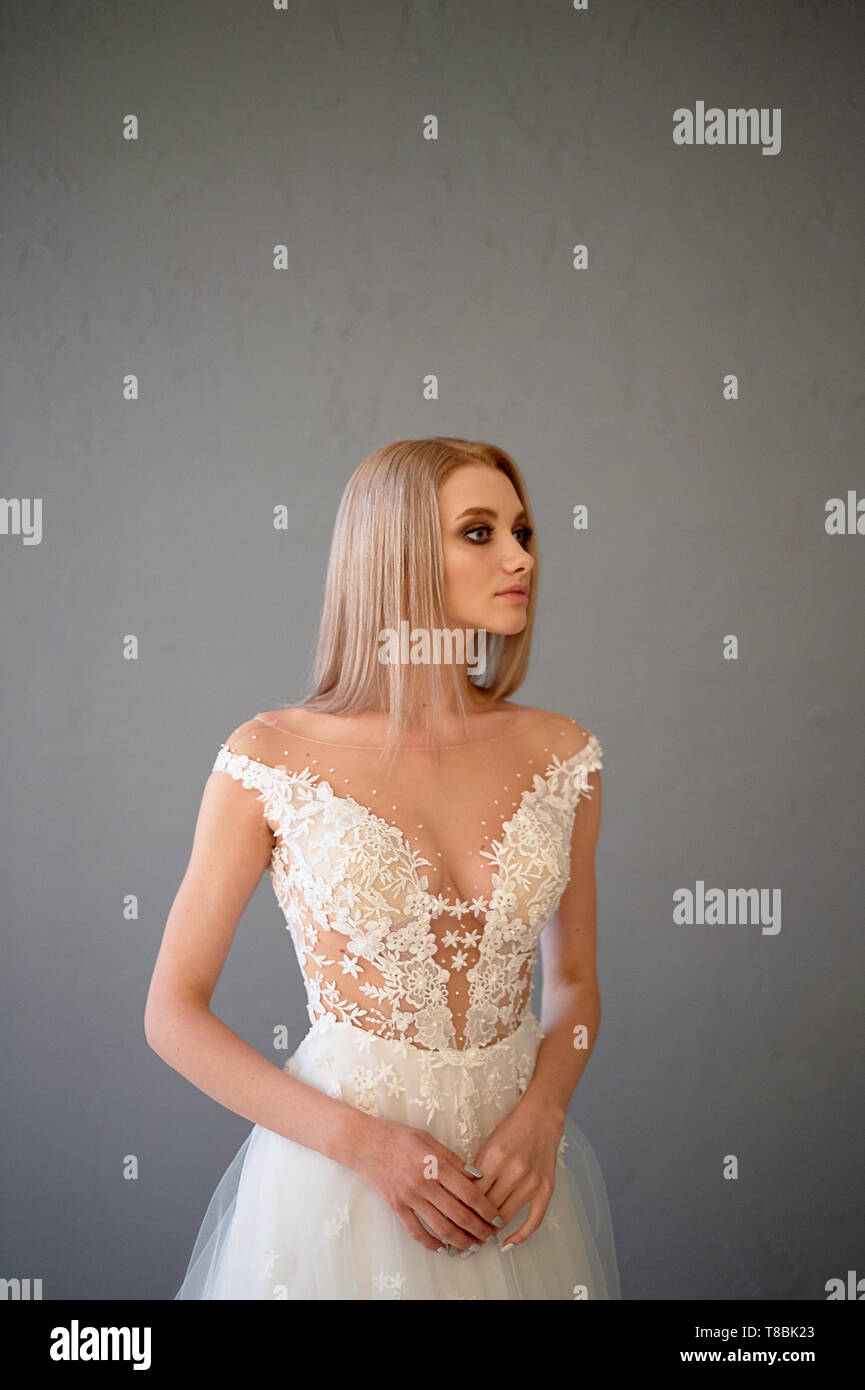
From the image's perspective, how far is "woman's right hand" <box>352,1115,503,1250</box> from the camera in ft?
5.35

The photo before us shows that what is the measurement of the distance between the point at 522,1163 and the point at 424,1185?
172 millimetres

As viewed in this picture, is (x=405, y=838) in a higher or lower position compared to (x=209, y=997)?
higher

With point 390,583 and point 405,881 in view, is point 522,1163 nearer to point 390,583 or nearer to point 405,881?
point 405,881

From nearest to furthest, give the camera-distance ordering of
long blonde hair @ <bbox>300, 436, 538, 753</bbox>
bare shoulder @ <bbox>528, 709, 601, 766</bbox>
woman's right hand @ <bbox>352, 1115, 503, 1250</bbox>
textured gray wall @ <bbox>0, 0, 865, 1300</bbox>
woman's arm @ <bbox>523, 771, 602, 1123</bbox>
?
woman's right hand @ <bbox>352, 1115, 503, 1250</bbox>
long blonde hair @ <bbox>300, 436, 538, 753</bbox>
woman's arm @ <bbox>523, 771, 602, 1123</bbox>
bare shoulder @ <bbox>528, 709, 601, 766</bbox>
textured gray wall @ <bbox>0, 0, 865, 1300</bbox>

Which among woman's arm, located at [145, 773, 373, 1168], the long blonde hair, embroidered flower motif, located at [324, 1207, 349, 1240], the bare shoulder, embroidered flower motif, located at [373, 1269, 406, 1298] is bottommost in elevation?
embroidered flower motif, located at [373, 1269, 406, 1298]

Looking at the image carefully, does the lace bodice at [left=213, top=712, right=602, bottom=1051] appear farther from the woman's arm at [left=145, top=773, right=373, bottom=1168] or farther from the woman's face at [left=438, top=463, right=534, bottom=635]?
the woman's face at [left=438, top=463, right=534, bottom=635]

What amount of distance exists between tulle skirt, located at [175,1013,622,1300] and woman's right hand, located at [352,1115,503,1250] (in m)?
0.09

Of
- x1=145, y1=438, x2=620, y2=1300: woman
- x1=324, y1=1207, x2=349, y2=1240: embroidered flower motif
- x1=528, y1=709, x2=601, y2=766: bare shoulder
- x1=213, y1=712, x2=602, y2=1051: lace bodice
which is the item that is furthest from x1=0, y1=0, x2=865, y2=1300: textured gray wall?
x1=324, y1=1207, x2=349, y2=1240: embroidered flower motif

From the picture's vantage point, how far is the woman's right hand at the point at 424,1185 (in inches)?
64.2

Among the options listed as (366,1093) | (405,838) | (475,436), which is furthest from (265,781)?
(475,436)

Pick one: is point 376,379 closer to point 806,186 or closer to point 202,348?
point 202,348

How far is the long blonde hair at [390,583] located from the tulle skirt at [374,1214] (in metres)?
0.51

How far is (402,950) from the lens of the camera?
179 cm
